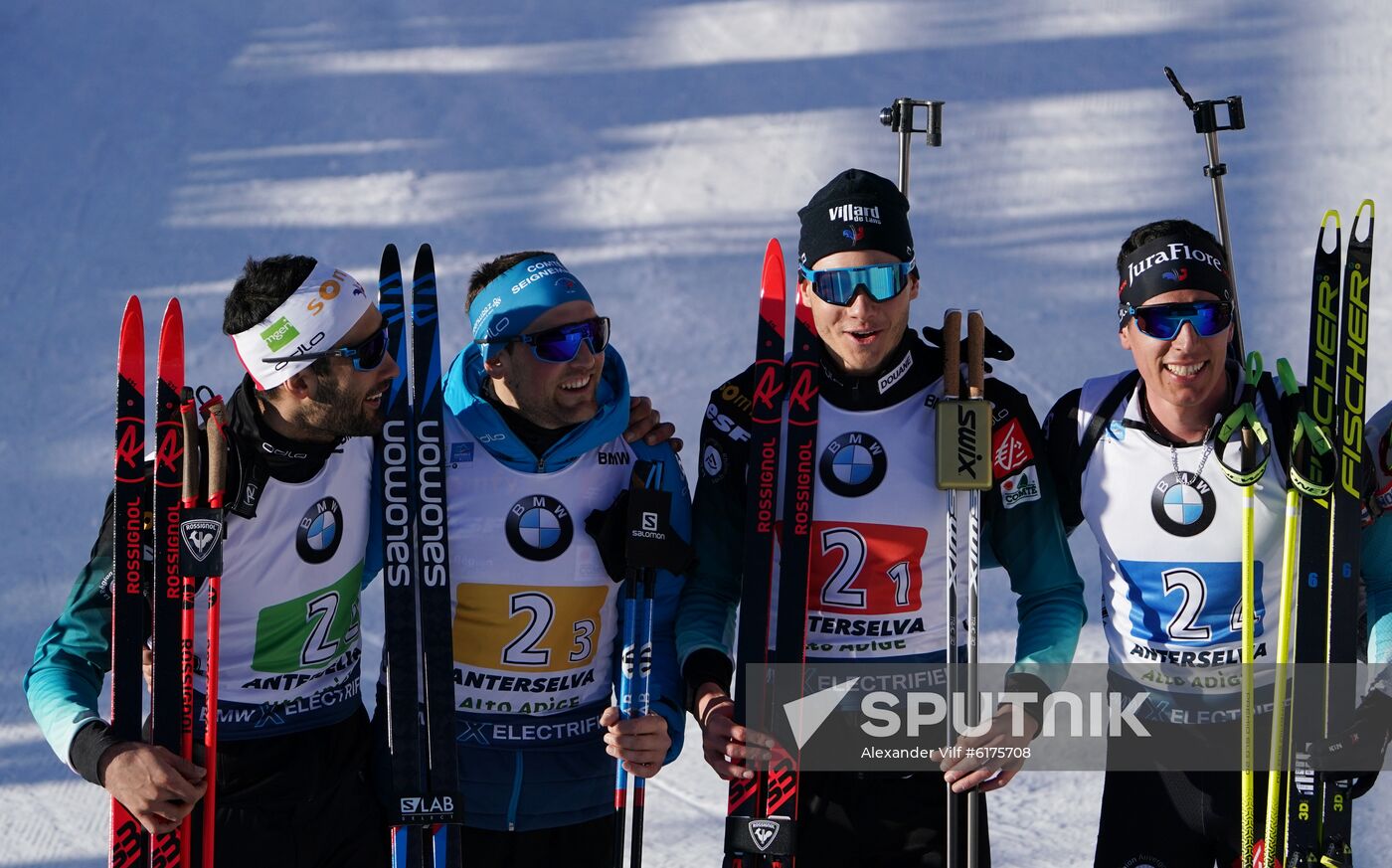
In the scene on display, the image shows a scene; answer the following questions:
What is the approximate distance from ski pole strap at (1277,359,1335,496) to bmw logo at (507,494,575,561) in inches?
65.5

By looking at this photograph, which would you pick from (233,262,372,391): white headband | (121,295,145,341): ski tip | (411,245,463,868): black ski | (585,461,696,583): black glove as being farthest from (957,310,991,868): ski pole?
(121,295,145,341): ski tip

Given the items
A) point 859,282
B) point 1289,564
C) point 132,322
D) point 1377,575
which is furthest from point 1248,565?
point 132,322

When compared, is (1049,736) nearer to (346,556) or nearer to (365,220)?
(346,556)

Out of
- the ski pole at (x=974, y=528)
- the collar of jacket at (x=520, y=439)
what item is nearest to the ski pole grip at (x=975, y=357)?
the ski pole at (x=974, y=528)

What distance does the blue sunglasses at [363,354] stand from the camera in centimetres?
354

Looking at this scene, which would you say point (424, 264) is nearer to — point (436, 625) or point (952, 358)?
point (436, 625)

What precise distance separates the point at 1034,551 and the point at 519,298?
4.44 feet

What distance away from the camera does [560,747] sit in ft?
12.1

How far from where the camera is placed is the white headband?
353 cm

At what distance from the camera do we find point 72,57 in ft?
32.4

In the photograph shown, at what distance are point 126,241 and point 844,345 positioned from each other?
6.25 meters

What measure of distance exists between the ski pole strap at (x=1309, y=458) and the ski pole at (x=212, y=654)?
2.41 metres

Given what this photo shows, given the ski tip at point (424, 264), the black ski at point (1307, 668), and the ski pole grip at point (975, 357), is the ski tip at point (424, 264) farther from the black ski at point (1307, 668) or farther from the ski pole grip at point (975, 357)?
the black ski at point (1307, 668)

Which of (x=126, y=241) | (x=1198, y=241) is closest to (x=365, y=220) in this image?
(x=126, y=241)
